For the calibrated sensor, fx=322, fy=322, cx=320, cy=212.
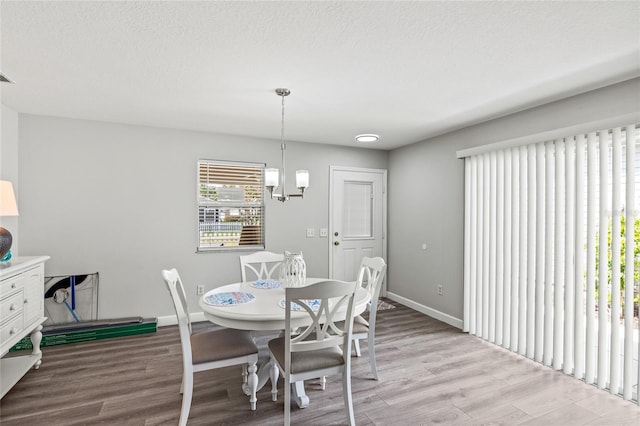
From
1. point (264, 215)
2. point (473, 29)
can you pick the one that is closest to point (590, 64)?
point (473, 29)

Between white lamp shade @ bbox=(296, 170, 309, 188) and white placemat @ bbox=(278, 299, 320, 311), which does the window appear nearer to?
white lamp shade @ bbox=(296, 170, 309, 188)

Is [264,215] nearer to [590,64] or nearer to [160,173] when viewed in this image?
[160,173]

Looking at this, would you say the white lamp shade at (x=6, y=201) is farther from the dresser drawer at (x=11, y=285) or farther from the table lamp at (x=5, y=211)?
the dresser drawer at (x=11, y=285)

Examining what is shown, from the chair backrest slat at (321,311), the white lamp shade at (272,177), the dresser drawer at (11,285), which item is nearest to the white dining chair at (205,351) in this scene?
the chair backrest slat at (321,311)

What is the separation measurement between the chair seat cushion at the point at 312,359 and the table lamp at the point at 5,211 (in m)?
2.23

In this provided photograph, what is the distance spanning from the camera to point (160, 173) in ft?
12.7

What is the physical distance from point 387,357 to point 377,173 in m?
2.94

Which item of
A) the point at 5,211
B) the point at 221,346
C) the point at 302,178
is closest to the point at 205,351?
the point at 221,346

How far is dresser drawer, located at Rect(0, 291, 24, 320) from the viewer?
229cm

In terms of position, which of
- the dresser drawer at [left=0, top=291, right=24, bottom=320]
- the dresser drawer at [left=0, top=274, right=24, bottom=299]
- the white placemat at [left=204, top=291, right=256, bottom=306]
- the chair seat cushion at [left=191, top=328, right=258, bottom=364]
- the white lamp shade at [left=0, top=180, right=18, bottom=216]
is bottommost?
the chair seat cushion at [left=191, top=328, right=258, bottom=364]

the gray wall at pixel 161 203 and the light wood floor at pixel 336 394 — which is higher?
the gray wall at pixel 161 203

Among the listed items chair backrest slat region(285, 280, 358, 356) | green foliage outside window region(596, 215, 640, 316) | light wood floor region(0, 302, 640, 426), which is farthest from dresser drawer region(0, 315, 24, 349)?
green foliage outside window region(596, 215, 640, 316)

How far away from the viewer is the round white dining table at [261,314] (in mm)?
2055

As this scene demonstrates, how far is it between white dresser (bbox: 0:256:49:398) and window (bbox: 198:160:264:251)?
160 cm
